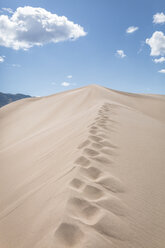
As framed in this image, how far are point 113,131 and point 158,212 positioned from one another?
1973 millimetres

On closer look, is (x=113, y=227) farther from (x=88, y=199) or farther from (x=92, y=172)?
(x=92, y=172)

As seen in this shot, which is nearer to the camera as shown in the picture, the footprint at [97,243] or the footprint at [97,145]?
the footprint at [97,243]

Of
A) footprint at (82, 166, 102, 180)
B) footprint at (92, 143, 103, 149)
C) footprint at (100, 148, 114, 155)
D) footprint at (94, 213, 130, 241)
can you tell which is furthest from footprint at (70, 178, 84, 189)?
footprint at (92, 143, 103, 149)

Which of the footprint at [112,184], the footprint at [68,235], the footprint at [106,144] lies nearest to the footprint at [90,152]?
the footprint at [106,144]

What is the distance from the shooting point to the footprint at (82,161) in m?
2.05

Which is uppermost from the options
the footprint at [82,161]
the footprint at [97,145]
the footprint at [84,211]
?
the footprint at [97,145]

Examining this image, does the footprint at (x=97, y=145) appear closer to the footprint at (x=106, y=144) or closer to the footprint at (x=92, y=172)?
the footprint at (x=106, y=144)

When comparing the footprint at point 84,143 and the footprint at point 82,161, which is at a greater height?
the footprint at point 84,143

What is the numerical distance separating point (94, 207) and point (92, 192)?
0.59 feet

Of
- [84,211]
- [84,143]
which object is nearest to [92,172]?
[84,211]

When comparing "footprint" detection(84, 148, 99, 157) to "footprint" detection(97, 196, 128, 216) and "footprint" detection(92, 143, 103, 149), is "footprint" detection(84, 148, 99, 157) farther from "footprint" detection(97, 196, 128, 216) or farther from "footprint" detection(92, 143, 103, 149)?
"footprint" detection(97, 196, 128, 216)

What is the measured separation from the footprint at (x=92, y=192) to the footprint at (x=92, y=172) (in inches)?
7.5

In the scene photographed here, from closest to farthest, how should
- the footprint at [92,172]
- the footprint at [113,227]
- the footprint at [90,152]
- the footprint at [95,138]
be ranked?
the footprint at [113,227] → the footprint at [92,172] → the footprint at [90,152] → the footprint at [95,138]

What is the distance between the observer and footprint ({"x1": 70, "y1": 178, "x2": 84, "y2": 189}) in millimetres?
1621
